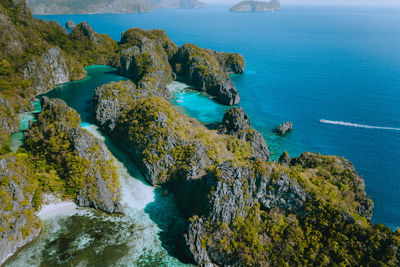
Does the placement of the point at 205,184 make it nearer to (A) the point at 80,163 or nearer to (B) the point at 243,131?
(A) the point at 80,163

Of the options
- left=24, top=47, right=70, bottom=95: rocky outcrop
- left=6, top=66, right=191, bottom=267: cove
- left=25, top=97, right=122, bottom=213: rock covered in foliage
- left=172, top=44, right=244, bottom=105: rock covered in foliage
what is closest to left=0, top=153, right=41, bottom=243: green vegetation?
left=6, top=66, right=191, bottom=267: cove

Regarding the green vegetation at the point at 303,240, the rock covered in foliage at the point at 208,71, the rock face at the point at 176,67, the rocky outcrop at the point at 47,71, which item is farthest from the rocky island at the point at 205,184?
the rock covered in foliage at the point at 208,71

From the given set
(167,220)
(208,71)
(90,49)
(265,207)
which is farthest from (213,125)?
(90,49)

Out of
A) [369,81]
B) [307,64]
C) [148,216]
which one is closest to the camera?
[148,216]

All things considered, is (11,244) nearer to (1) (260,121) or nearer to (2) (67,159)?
(2) (67,159)

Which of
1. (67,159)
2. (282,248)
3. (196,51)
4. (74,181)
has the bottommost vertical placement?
(282,248)

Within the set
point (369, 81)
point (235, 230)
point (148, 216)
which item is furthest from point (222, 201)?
point (369, 81)
